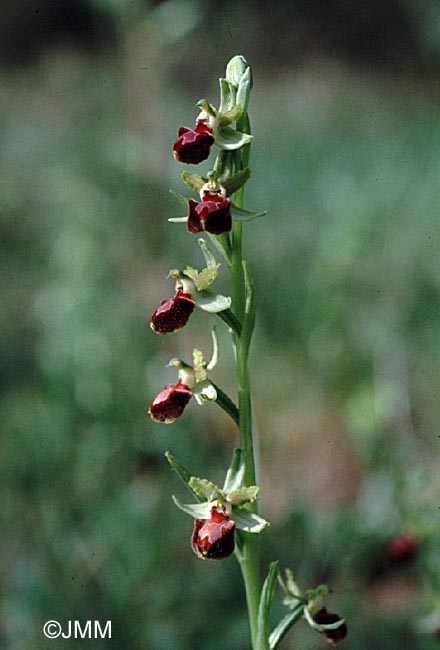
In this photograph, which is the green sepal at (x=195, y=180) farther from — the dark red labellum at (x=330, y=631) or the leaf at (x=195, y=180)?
the dark red labellum at (x=330, y=631)

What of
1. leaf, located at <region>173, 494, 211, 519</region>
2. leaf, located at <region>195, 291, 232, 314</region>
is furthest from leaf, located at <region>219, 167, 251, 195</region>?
leaf, located at <region>173, 494, 211, 519</region>

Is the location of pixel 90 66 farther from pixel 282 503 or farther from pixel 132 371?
pixel 282 503

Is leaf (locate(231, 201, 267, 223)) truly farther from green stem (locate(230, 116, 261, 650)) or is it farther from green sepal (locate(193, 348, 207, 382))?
green sepal (locate(193, 348, 207, 382))

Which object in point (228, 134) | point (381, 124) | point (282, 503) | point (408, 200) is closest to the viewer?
point (228, 134)

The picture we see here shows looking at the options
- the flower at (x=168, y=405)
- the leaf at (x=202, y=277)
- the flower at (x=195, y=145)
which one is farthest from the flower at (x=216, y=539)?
the flower at (x=195, y=145)

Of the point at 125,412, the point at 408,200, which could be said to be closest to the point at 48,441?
the point at 125,412

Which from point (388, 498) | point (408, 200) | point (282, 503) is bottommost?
point (282, 503)

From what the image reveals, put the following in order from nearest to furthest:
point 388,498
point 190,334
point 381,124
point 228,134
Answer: point 228,134 < point 388,498 < point 190,334 < point 381,124
